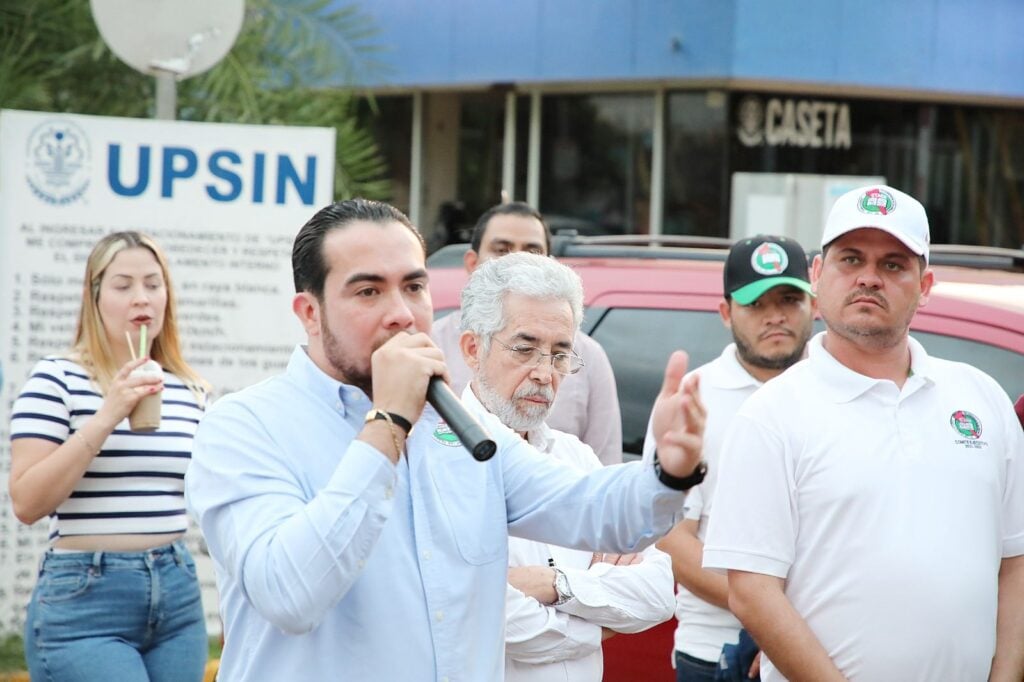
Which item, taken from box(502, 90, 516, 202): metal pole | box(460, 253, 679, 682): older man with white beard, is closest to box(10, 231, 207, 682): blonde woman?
box(460, 253, 679, 682): older man with white beard

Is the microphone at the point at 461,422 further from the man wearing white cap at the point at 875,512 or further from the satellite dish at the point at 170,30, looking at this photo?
the satellite dish at the point at 170,30

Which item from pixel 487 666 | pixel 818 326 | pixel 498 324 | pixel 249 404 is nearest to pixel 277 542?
A: pixel 249 404

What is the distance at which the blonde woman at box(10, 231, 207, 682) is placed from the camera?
432 centimetres

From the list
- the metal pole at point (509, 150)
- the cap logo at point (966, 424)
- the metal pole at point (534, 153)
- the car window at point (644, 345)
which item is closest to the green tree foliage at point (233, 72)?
the car window at point (644, 345)

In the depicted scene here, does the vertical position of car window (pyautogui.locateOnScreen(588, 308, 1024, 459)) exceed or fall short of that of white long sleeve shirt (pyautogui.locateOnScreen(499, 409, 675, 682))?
it exceeds it

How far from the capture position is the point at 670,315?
5.27 m

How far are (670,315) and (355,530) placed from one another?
10.2ft

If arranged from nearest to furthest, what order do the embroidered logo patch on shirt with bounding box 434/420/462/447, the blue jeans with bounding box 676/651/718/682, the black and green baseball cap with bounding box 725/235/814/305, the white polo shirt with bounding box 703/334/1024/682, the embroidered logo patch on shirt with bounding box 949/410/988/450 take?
the embroidered logo patch on shirt with bounding box 434/420/462/447 < the white polo shirt with bounding box 703/334/1024/682 < the embroidered logo patch on shirt with bounding box 949/410/988/450 < the blue jeans with bounding box 676/651/718/682 < the black and green baseball cap with bounding box 725/235/814/305

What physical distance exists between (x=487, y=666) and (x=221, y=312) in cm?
388

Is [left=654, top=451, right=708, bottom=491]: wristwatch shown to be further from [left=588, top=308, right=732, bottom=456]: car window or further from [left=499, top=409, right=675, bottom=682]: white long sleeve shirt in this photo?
[left=588, top=308, right=732, bottom=456]: car window

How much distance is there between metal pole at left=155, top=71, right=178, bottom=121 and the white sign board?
11 cm

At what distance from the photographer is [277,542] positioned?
2328mm

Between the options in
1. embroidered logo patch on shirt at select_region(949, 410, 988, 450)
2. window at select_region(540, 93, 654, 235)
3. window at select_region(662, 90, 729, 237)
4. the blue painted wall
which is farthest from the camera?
window at select_region(540, 93, 654, 235)

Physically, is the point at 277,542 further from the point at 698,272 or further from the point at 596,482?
the point at 698,272
